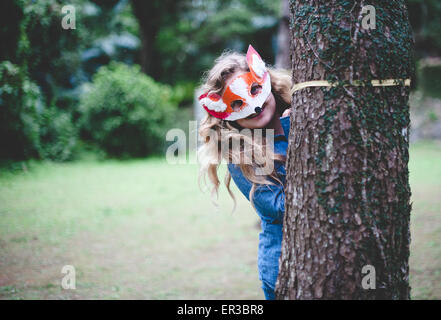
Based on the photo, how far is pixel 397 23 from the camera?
1.88 m

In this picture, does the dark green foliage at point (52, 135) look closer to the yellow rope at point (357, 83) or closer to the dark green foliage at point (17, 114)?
the dark green foliage at point (17, 114)

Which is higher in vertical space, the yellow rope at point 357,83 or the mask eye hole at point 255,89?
the mask eye hole at point 255,89

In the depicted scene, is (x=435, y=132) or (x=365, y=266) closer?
(x=365, y=266)

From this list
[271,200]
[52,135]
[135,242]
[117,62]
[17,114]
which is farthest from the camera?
[117,62]

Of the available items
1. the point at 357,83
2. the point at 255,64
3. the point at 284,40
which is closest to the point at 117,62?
the point at 284,40

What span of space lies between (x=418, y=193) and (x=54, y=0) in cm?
756

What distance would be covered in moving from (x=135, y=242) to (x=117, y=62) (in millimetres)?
16006

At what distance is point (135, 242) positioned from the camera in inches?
236

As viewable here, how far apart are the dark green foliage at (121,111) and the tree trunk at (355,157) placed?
12457mm

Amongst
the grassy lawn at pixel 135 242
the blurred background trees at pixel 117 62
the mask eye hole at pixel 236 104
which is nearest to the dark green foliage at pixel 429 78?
the blurred background trees at pixel 117 62

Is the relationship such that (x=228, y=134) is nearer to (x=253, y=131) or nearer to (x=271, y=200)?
(x=253, y=131)

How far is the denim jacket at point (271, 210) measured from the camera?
224 centimetres
